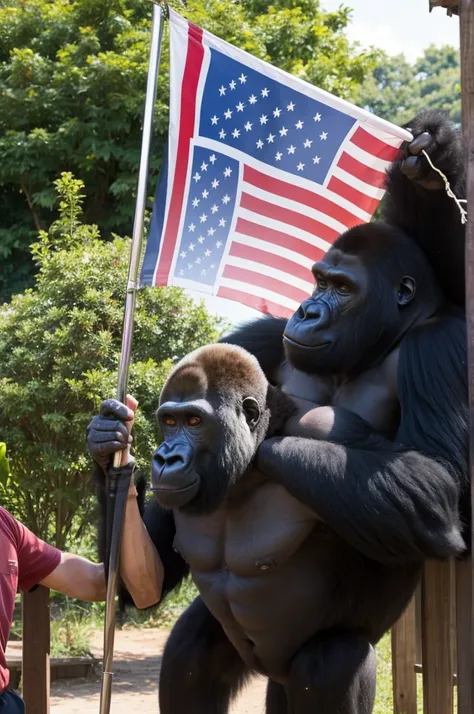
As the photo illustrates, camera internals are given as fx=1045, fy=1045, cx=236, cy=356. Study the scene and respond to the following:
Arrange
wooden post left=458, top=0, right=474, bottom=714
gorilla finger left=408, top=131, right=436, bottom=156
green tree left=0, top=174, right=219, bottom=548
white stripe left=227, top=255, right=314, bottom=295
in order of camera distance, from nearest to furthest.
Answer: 1. wooden post left=458, top=0, right=474, bottom=714
2. gorilla finger left=408, top=131, right=436, bottom=156
3. white stripe left=227, top=255, right=314, bottom=295
4. green tree left=0, top=174, right=219, bottom=548

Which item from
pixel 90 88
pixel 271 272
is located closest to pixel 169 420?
pixel 271 272

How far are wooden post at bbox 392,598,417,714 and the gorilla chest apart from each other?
2.17 m

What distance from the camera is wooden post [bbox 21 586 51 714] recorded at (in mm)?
3777

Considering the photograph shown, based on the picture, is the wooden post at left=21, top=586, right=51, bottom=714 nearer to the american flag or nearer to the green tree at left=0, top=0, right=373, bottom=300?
the american flag

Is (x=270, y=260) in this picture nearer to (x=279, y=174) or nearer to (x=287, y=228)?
(x=287, y=228)

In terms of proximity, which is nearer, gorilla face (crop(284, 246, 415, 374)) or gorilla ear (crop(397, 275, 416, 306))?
gorilla face (crop(284, 246, 415, 374))

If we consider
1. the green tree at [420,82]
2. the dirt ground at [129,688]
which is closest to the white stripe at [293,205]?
the dirt ground at [129,688]

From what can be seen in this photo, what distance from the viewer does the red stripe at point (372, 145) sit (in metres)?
3.94

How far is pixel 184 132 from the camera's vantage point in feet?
13.0

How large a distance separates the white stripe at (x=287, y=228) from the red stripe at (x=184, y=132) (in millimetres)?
267

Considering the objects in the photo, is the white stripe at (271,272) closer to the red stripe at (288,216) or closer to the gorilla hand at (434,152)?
the red stripe at (288,216)

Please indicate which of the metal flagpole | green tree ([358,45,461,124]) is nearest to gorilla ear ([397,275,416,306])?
the metal flagpole

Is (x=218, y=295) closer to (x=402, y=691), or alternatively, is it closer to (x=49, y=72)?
(x=402, y=691)

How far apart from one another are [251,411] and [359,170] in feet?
3.98
